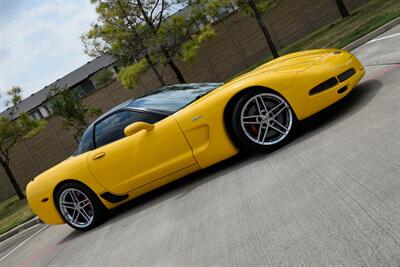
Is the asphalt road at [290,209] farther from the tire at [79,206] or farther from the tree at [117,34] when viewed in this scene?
the tree at [117,34]

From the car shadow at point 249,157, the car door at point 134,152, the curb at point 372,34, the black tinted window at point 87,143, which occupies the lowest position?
the curb at point 372,34

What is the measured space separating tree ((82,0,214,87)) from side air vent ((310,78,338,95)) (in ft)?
61.4

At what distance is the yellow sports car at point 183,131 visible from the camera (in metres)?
4.95

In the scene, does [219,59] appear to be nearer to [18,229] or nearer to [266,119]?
[18,229]

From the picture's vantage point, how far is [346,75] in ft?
16.6

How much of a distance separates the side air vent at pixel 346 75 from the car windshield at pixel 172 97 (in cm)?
165

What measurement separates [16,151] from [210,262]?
2906 cm

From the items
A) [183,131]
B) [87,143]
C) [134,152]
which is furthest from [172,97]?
[87,143]

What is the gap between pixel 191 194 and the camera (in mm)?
5219

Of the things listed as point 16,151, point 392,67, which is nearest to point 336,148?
point 392,67

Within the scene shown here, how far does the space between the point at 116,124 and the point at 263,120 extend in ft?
6.48

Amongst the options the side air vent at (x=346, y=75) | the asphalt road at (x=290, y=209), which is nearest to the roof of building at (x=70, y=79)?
the asphalt road at (x=290, y=209)

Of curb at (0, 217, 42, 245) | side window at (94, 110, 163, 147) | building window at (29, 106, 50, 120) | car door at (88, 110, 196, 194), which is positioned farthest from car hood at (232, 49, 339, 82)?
building window at (29, 106, 50, 120)

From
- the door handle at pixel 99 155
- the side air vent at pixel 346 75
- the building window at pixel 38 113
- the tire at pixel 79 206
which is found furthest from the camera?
the building window at pixel 38 113
